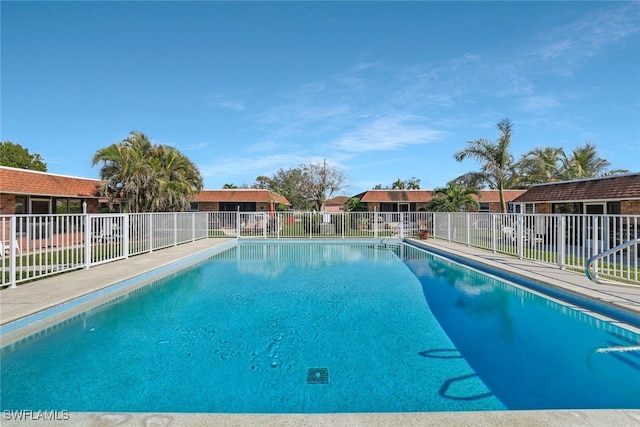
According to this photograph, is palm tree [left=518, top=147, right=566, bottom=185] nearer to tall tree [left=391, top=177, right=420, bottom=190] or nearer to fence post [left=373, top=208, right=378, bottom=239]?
fence post [left=373, top=208, right=378, bottom=239]

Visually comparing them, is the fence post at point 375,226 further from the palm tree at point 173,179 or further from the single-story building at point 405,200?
the palm tree at point 173,179

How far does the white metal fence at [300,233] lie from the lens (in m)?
7.34

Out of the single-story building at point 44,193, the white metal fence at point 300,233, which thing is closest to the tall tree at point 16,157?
the single-story building at point 44,193

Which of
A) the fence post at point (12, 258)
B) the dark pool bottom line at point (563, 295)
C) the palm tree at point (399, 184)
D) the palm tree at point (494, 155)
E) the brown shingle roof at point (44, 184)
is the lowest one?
the dark pool bottom line at point (563, 295)

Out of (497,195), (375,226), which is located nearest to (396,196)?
(497,195)

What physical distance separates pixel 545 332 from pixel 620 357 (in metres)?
0.99

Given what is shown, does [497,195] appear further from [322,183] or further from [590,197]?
[590,197]

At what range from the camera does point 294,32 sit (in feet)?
46.5

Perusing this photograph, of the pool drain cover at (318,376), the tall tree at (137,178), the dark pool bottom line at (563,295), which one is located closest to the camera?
the pool drain cover at (318,376)

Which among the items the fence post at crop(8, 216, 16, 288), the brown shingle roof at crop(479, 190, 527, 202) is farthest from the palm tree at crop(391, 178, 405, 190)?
the fence post at crop(8, 216, 16, 288)

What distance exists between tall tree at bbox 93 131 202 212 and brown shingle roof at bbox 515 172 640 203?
1947cm

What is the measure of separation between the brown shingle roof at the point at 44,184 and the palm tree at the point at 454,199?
2009 cm

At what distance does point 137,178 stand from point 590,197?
20607 mm

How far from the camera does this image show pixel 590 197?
1421 centimetres
